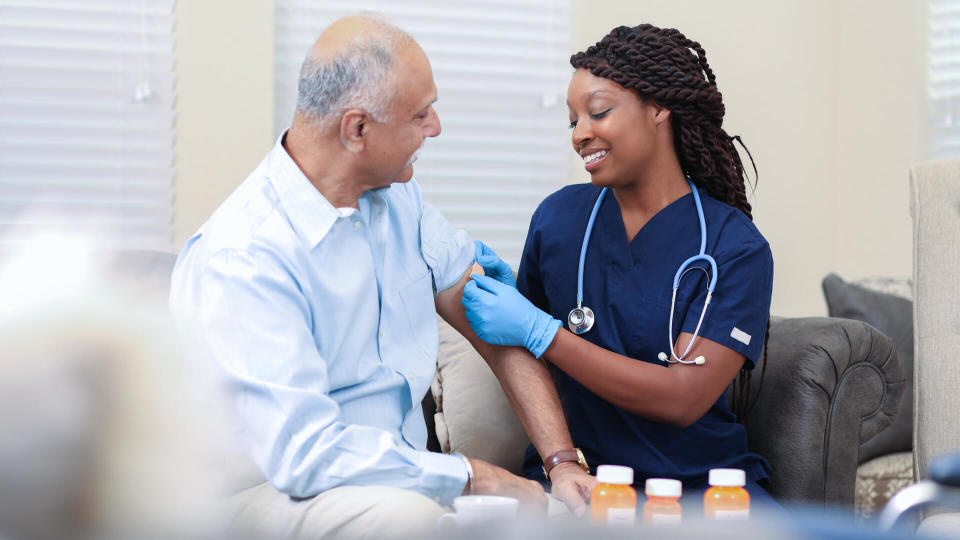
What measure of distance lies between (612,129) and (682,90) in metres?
0.15

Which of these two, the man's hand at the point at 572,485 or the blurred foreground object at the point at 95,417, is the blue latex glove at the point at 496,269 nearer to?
the man's hand at the point at 572,485

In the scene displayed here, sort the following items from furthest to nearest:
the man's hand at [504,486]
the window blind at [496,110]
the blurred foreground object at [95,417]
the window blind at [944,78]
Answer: the window blind at [944,78] < the window blind at [496,110] < the man's hand at [504,486] < the blurred foreground object at [95,417]

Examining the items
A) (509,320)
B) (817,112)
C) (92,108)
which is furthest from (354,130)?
(817,112)

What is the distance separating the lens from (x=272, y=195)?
1.43 m

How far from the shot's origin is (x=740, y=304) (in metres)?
1.64

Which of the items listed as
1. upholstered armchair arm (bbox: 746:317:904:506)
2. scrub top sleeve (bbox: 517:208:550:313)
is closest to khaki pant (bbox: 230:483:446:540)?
scrub top sleeve (bbox: 517:208:550:313)

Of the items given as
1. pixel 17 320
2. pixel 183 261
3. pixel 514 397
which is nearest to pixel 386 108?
pixel 183 261

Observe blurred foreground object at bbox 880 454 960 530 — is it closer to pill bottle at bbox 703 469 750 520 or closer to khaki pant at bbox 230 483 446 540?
pill bottle at bbox 703 469 750 520

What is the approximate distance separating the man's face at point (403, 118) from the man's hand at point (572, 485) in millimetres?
576

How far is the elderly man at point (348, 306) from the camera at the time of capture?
121 cm

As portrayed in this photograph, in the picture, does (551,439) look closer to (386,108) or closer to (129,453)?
(386,108)

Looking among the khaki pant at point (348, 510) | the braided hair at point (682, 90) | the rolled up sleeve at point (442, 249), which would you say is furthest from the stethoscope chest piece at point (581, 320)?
the khaki pant at point (348, 510)

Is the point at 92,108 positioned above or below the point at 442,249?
above

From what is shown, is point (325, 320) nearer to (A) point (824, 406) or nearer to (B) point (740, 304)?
(B) point (740, 304)
